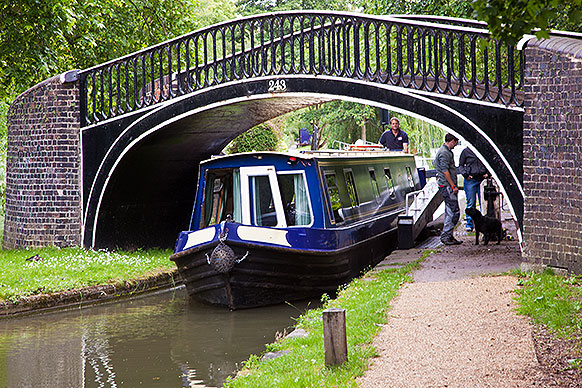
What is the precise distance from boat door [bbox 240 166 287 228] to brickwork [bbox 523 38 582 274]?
368 cm

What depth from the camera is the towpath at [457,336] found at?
534 centimetres

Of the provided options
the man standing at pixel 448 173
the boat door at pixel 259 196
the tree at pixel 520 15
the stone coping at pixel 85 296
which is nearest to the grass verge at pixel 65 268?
the stone coping at pixel 85 296

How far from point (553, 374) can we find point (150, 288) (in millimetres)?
8482

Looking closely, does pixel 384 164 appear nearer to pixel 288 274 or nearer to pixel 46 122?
pixel 288 274

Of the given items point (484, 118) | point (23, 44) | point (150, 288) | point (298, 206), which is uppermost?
point (23, 44)

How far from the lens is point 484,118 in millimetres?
10539

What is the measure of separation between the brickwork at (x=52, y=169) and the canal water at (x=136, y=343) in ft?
10.5

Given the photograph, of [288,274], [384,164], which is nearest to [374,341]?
[288,274]

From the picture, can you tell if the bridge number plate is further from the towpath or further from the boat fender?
the towpath

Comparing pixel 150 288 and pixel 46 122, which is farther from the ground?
pixel 46 122

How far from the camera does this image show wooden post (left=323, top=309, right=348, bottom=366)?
5566 mm

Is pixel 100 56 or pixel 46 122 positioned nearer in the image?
pixel 46 122

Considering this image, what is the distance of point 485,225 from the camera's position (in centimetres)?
1175

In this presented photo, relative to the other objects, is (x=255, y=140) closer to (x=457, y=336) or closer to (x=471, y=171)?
(x=471, y=171)
